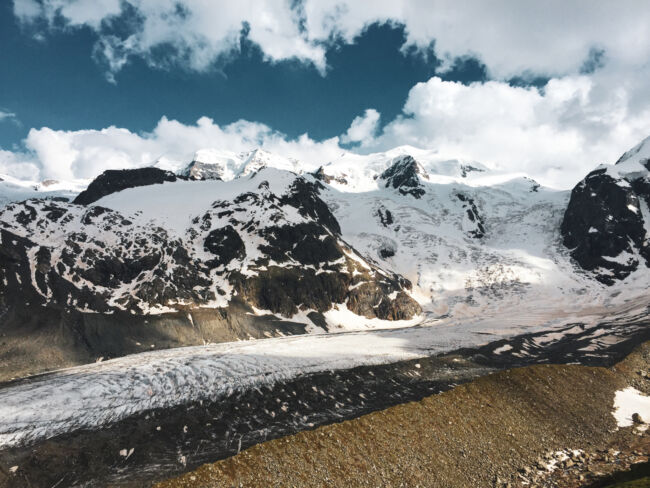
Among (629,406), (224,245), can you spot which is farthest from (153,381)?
(224,245)

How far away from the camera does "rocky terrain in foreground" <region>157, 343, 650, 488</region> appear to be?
28422 mm

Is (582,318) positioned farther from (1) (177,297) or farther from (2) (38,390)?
(2) (38,390)

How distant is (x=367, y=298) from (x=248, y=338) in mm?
69187

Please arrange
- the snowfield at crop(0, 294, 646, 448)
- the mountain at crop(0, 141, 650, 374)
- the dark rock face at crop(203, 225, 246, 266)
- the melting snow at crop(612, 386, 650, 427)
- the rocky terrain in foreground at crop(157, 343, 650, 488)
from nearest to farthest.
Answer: the rocky terrain in foreground at crop(157, 343, 650, 488), the snowfield at crop(0, 294, 646, 448), the melting snow at crop(612, 386, 650, 427), the mountain at crop(0, 141, 650, 374), the dark rock face at crop(203, 225, 246, 266)

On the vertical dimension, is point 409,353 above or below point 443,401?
below

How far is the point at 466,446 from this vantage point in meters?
34.6

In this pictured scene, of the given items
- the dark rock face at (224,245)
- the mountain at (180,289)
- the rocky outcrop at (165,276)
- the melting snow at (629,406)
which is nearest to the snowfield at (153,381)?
the melting snow at (629,406)

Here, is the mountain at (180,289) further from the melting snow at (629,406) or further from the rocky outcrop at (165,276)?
the melting snow at (629,406)

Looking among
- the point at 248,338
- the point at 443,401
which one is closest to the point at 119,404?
the point at 443,401

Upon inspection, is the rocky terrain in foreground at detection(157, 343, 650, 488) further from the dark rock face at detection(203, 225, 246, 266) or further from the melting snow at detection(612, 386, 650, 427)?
the dark rock face at detection(203, 225, 246, 266)

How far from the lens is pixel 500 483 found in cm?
3100

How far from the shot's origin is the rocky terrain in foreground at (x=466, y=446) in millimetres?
28422

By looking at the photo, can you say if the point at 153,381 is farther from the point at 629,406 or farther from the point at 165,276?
the point at 165,276

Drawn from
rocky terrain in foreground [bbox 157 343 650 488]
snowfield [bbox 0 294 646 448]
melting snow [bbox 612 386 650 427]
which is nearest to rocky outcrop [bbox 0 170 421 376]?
snowfield [bbox 0 294 646 448]
